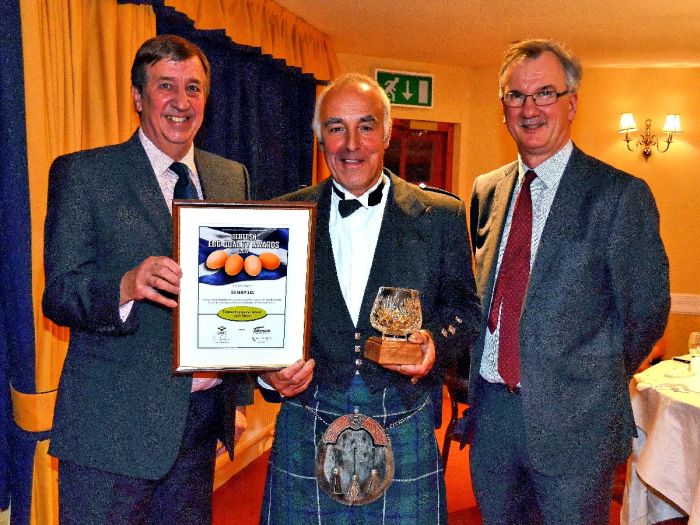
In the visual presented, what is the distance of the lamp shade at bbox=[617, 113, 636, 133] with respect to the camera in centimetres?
697

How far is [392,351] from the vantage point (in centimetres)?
170

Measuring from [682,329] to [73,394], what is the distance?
253 inches

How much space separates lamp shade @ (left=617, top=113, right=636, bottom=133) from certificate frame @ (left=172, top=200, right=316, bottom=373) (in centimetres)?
602

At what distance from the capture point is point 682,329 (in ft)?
22.9

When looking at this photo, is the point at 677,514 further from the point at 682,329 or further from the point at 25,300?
the point at 682,329

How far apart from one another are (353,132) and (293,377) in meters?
0.64

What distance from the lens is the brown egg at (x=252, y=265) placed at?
1.73 m

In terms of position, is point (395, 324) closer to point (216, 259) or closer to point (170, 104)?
point (216, 259)

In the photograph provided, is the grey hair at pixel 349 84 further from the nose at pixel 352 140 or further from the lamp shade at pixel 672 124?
the lamp shade at pixel 672 124

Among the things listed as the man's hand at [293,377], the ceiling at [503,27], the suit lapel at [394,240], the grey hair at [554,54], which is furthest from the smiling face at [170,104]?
the ceiling at [503,27]

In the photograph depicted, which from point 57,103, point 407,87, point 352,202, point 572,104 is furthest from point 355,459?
point 407,87

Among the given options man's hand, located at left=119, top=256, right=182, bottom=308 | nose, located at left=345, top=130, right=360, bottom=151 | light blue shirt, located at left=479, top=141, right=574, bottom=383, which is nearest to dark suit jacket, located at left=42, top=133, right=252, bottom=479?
man's hand, located at left=119, top=256, right=182, bottom=308

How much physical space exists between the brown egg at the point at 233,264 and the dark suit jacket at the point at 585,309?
2.95ft

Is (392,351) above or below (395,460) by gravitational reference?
above
